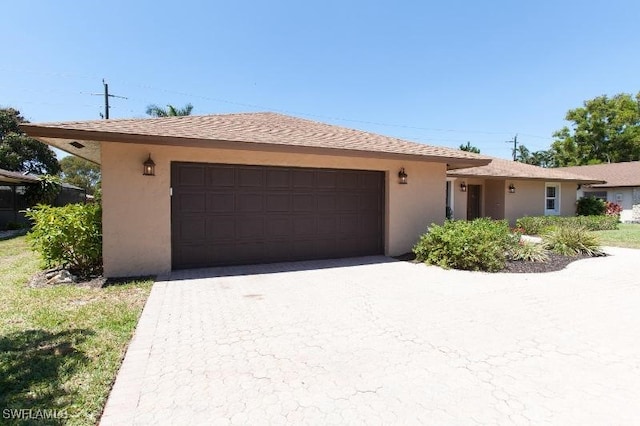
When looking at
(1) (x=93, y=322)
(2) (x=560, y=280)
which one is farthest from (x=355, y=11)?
(1) (x=93, y=322)

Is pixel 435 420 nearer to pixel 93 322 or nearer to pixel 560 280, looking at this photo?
pixel 93 322

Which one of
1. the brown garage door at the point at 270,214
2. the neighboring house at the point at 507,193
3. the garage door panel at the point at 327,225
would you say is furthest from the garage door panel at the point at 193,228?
the neighboring house at the point at 507,193

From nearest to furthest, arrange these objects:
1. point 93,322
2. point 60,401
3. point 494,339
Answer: point 60,401 < point 494,339 < point 93,322

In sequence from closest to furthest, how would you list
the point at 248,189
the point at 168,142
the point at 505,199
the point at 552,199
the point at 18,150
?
the point at 168,142
the point at 248,189
the point at 505,199
the point at 552,199
the point at 18,150

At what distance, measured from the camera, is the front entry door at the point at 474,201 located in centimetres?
1744

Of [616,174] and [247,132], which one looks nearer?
[247,132]

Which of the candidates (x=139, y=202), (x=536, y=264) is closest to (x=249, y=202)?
(x=139, y=202)

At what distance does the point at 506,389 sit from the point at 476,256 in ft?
16.8

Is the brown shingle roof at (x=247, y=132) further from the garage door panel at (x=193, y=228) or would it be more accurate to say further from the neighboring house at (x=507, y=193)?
the neighboring house at (x=507, y=193)

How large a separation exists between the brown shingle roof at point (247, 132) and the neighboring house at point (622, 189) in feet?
65.6

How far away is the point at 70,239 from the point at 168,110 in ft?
54.0

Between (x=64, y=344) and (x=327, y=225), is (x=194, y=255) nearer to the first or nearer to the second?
(x=327, y=225)

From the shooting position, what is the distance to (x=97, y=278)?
662cm

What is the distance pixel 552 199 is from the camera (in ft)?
61.4
